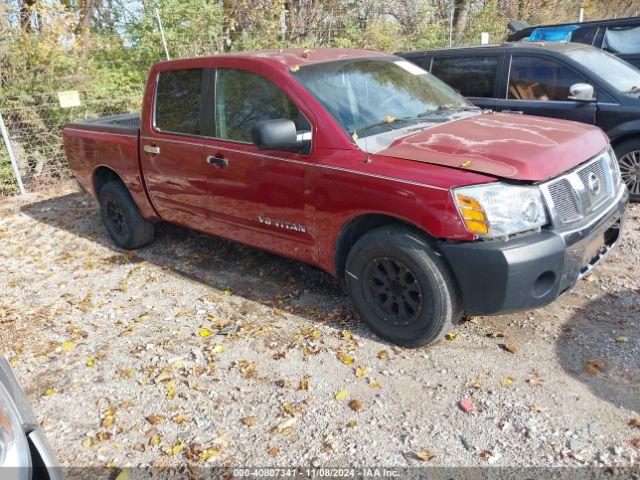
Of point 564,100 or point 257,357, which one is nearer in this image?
point 257,357

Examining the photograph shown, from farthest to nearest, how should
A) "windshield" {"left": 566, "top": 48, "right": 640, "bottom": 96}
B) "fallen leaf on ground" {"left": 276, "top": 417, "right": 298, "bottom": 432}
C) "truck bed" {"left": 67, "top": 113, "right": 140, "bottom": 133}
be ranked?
1. "windshield" {"left": 566, "top": 48, "right": 640, "bottom": 96}
2. "truck bed" {"left": 67, "top": 113, "right": 140, "bottom": 133}
3. "fallen leaf on ground" {"left": 276, "top": 417, "right": 298, "bottom": 432}

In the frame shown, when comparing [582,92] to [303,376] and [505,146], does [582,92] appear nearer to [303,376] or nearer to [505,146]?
[505,146]

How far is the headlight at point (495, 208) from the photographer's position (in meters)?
2.93

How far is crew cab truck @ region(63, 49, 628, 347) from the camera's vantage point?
299 cm

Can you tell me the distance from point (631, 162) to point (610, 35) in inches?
136

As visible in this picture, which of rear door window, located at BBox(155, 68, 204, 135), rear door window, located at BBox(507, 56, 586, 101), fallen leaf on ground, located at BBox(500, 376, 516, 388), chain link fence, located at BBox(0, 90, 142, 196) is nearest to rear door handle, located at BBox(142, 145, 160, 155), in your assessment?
rear door window, located at BBox(155, 68, 204, 135)

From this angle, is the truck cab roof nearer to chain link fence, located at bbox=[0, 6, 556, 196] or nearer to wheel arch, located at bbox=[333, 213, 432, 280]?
wheel arch, located at bbox=[333, 213, 432, 280]

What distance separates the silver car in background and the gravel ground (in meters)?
0.81

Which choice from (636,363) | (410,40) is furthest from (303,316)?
(410,40)

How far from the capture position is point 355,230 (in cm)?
359

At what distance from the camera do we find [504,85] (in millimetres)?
6090

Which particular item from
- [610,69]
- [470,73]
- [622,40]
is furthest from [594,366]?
[622,40]

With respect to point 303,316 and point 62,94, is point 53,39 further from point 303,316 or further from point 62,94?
point 303,316

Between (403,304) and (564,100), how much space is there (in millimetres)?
3689
